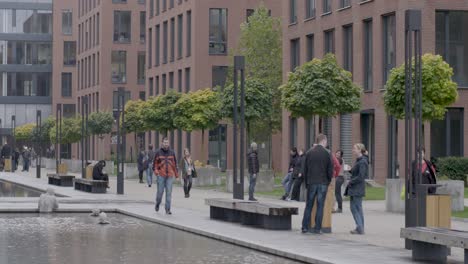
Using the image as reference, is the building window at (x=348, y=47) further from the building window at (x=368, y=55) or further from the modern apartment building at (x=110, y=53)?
the modern apartment building at (x=110, y=53)

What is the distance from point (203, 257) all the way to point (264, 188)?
77.0 ft

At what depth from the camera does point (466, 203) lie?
31.6m

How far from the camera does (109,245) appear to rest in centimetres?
1922

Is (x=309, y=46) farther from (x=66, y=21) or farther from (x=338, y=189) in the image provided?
(x=66, y=21)

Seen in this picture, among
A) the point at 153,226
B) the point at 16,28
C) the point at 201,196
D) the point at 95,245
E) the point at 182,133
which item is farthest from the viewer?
the point at 16,28

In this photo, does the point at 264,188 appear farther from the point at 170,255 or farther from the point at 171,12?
the point at 171,12

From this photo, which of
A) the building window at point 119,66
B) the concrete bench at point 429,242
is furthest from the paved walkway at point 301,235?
the building window at point 119,66

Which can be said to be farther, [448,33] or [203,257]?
[448,33]

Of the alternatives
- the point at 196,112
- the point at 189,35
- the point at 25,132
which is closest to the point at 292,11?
the point at 196,112

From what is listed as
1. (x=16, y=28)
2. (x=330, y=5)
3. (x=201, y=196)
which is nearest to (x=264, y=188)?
(x=201, y=196)

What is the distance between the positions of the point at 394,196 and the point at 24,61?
101 metres

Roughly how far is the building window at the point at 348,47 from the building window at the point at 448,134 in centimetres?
662

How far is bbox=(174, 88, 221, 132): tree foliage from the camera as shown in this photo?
186 feet

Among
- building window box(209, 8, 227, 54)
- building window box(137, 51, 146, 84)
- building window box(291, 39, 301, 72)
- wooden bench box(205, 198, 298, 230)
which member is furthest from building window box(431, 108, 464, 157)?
building window box(137, 51, 146, 84)
